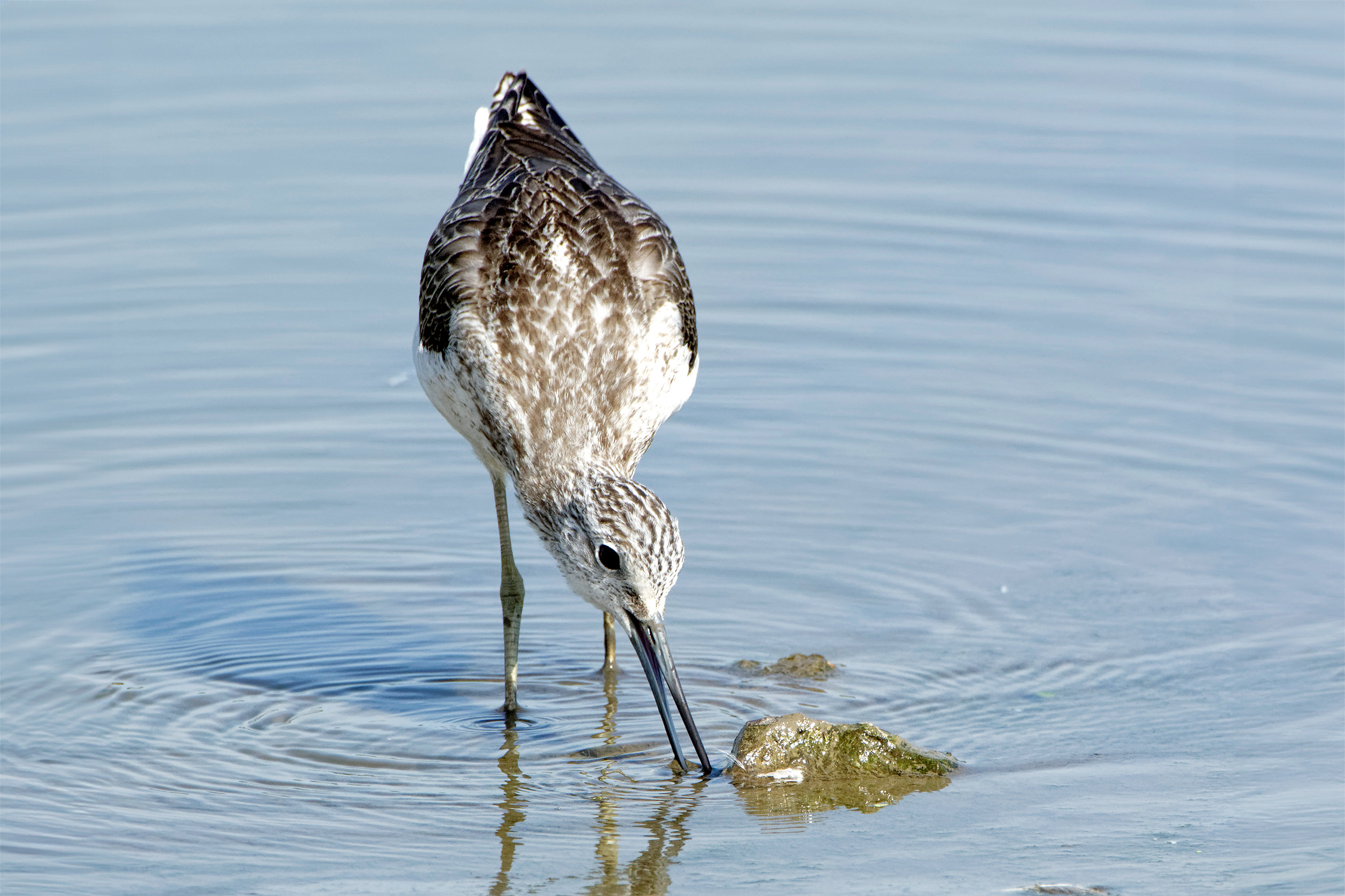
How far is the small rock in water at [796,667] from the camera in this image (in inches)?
315

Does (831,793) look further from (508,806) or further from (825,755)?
(508,806)

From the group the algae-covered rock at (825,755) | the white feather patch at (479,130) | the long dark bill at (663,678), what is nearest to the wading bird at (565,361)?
the long dark bill at (663,678)

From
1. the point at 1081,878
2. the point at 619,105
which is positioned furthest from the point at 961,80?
the point at 1081,878

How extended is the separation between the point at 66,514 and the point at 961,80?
337 inches

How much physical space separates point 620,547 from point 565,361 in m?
1.17

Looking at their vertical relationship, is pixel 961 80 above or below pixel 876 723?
above

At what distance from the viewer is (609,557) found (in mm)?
6973

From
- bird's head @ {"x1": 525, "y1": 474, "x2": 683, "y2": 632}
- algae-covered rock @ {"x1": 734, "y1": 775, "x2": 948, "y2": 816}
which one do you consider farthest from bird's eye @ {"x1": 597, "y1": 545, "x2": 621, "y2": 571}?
algae-covered rock @ {"x1": 734, "y1": 775, "x2": 948, "y2": 816}

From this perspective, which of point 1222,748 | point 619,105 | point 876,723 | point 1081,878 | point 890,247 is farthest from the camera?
point 619,105

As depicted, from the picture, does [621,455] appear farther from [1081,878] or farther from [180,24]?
[180,24]

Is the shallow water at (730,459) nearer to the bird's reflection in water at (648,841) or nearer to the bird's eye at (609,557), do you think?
the bird's reflection in water at (648,841)

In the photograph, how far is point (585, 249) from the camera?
812 cm

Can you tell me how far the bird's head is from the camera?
22.5 ft

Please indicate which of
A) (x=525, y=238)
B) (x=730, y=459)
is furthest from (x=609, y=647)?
(x=730, y=459)
